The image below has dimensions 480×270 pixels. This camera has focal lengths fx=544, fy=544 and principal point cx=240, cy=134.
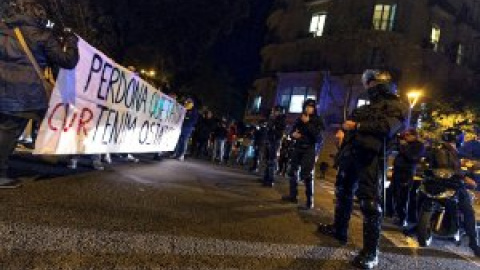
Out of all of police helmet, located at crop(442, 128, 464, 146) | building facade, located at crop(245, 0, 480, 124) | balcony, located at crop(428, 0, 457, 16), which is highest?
balcony, located at crop(428, 0, 457, 16)

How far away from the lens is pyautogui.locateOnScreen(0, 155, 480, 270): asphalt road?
13.0 feet

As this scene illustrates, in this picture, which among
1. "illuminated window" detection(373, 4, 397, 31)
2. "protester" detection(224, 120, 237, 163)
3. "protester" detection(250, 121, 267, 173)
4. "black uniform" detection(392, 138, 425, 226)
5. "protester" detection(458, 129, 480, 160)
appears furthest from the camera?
"illuminated window" detection(373, 4, 397, 31)

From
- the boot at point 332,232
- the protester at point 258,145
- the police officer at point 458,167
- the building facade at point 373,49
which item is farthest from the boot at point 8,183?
the building facade at point 373,49

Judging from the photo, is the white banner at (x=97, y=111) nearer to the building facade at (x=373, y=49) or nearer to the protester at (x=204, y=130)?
the protester at (x=204, y=130)

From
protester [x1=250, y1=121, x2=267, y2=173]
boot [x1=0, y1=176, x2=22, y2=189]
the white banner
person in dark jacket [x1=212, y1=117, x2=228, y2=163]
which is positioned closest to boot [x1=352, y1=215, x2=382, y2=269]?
boot [x1=0, y1=176, x2=22, y2=189]

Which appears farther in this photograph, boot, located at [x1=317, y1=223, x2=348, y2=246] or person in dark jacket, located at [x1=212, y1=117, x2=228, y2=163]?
person in dark jacket, located at [x1=212, y1=117, x2=228, y2=163]

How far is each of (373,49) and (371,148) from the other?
3610 centimetres

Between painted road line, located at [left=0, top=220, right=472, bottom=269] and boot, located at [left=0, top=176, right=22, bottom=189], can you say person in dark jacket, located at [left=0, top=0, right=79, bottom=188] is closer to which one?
boot, located at [left=0, top=176, right=22, bottom=189]

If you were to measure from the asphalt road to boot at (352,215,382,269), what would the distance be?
0.64 ft

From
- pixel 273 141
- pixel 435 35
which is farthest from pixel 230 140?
pixel 435 35

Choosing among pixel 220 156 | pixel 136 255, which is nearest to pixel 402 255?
pixel 136 255

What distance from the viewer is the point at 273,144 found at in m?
12.0

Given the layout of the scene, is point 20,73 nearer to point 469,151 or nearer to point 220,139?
point 469,151

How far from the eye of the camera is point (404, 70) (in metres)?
39.2
